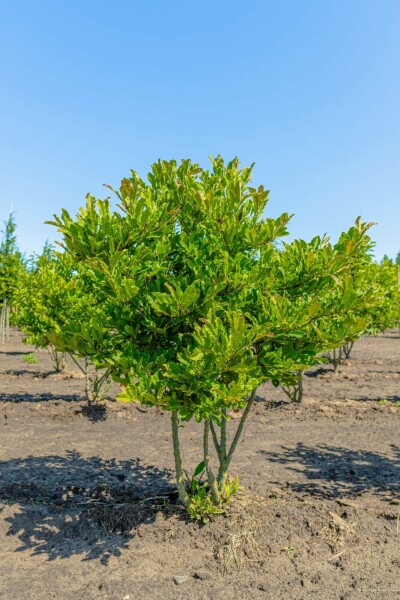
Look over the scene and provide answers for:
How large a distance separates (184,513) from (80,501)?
1.39m

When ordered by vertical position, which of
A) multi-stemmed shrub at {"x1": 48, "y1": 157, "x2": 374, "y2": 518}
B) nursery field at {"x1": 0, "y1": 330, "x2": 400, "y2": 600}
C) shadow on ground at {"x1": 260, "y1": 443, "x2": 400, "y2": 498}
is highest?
multi-stemmed shrub at {"x1": 48, "y1": 157, "x2": 374, "y2": 518}

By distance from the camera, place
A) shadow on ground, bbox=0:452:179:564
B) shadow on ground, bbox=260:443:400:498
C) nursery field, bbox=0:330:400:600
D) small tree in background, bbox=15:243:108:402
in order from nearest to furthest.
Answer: nursery field, bbox=0:330:400:600 → shadow on ground, bbox=0:452:179:564 → shadow on ground, bbox=260:443:400:498 → small tree in background, bbox=15:243:108:402

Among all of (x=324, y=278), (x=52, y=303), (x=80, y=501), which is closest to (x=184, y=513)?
(x=80, y=501)

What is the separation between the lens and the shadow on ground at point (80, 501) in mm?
4086

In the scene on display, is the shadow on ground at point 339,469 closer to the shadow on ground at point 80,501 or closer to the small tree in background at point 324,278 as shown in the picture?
the shadow on ground at point 80,501

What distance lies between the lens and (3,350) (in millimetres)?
22516

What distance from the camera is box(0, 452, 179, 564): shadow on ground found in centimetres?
409

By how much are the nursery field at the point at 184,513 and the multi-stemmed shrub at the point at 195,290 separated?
1.45m

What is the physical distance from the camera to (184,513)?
4.45 meters

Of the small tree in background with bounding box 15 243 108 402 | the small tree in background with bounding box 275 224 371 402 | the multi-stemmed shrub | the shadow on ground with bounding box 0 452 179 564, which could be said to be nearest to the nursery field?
the shadow on ground with bounding box 0 452 179 564

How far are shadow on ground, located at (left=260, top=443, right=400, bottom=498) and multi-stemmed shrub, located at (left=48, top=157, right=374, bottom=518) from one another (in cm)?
282

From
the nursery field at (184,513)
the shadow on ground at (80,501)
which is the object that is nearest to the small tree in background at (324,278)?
the nursery field at (184,513)

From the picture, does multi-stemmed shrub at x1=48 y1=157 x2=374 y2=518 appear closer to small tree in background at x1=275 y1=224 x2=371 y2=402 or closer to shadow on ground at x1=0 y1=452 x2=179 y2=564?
small tree in background at x1=275 y1=224 x2=371 y2=402

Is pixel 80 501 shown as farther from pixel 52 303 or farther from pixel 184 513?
pixel 52 303
